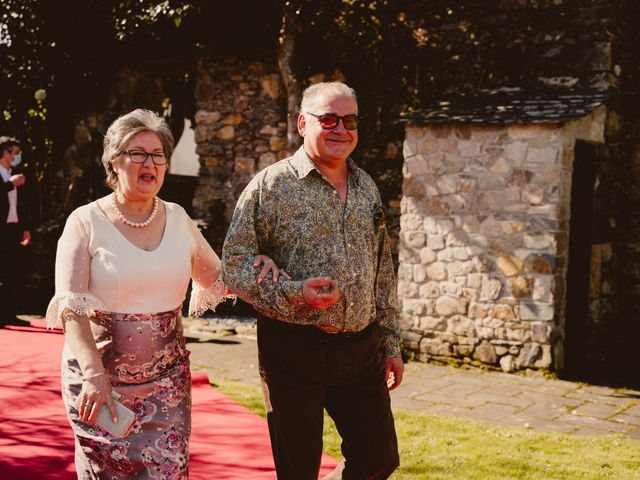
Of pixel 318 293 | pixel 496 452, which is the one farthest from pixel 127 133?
pixel 496 452

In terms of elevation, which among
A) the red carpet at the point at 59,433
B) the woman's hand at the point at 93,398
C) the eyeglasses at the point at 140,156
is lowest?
the red carpet at the point at 59,433

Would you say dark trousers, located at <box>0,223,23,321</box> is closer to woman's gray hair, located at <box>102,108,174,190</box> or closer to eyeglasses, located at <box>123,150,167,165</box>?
woman's gray hair, located at <box>102,108,174,190</box>

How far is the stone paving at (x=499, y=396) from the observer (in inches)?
228

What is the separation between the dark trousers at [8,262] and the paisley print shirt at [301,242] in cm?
580

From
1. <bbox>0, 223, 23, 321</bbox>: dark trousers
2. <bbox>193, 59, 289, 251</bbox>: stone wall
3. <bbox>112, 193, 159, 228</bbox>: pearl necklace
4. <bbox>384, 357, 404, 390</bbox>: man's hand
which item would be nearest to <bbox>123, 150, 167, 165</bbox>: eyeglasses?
<bbox>112, 193, 159, 228</bbox>: pearl necklace

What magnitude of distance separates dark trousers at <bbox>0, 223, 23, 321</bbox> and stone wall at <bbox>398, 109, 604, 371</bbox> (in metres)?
3.87

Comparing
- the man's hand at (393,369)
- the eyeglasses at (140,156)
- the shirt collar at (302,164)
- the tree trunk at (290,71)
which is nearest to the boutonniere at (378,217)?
the shirt collar at (302,164)

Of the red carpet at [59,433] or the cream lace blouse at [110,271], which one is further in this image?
the red carpet at [59,433]

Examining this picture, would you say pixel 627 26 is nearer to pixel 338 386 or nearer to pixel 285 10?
pixel 285 10

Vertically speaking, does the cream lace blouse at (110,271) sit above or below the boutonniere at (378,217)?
below

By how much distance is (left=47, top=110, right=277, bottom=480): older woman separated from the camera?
276 centimetres

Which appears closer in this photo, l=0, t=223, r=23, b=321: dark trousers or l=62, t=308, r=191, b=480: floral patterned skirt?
l=62, t=308, r=191, b=480: floral patterned skirt

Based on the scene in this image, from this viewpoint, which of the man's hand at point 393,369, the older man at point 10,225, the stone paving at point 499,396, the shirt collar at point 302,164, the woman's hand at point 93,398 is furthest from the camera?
the older man at point 10,225

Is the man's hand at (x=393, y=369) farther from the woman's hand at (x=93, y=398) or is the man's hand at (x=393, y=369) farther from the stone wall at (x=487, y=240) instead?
the stone wall at (x=487, y=240)
